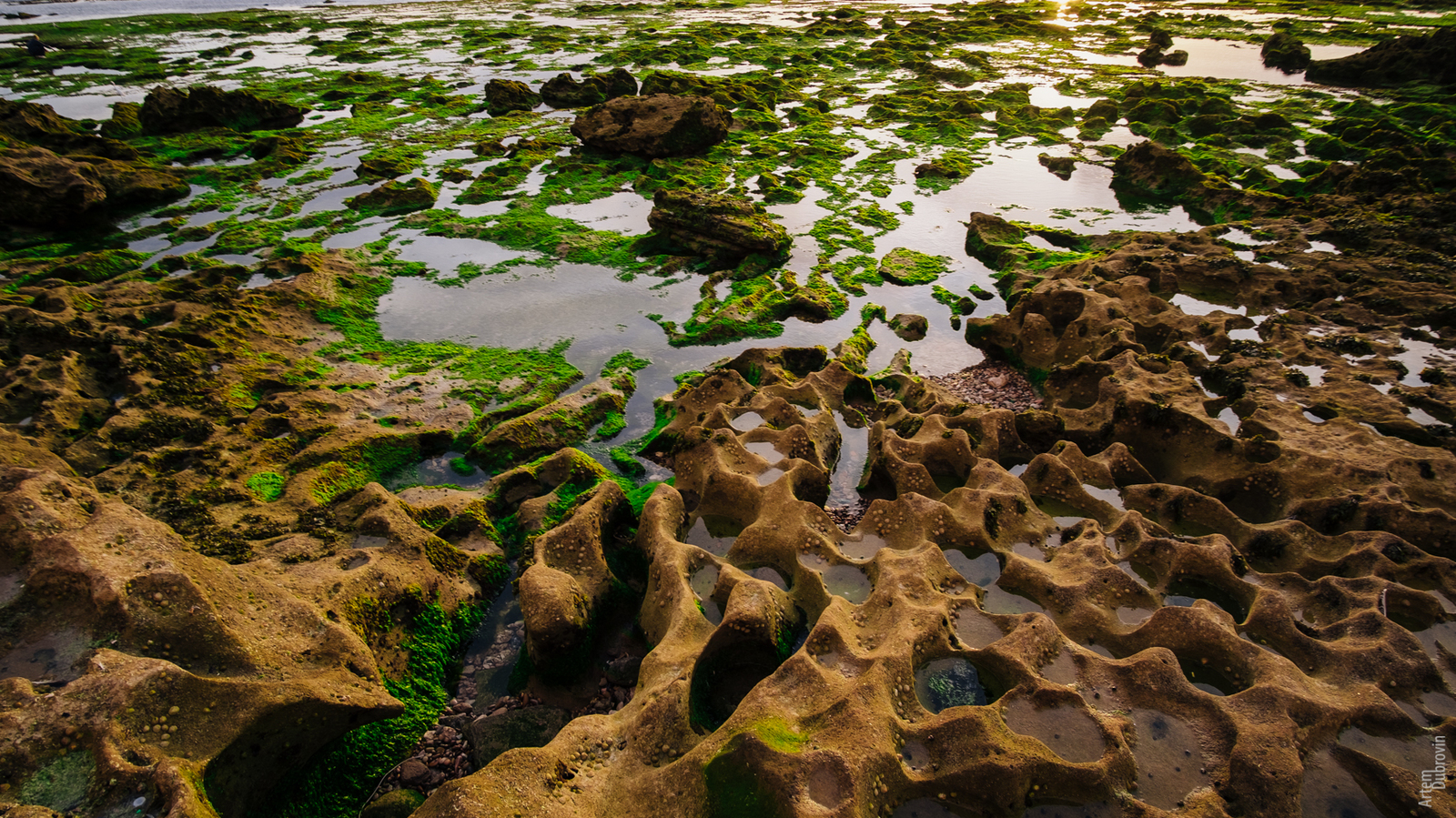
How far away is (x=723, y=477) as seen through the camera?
9109 millimetres

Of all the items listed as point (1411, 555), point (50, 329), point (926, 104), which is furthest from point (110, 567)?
point (926, 104)

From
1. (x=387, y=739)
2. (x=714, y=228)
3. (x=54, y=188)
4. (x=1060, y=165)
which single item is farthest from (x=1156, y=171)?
(x=54, y=188)

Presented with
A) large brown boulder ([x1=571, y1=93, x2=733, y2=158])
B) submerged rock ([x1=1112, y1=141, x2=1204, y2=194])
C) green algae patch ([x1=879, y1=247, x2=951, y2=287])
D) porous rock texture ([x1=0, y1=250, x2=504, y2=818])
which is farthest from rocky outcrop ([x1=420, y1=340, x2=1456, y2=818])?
large brown boulder ([x1=571, y1=93, x2=733, y2=158])

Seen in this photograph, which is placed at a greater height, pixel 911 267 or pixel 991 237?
pixel 991 237

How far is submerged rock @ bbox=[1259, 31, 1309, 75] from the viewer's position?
34094 millimetres

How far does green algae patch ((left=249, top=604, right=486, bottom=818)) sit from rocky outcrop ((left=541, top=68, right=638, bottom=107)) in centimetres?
2904

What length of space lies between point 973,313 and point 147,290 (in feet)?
62.1

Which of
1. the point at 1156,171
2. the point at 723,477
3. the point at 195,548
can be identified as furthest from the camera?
the point at 1156,171

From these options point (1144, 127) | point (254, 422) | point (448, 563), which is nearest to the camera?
point (448, 563)

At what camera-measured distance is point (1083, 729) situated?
5734 millimetres

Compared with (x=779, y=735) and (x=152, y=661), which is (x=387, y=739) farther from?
(x=779, y=735)

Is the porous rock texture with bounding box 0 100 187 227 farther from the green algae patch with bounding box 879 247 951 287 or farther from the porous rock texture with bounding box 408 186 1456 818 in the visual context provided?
the green algae patch with bounding box 879 247 951 287

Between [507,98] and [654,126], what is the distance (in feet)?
36.7

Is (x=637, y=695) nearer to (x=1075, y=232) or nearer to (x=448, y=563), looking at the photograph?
(x=448, y=563)
